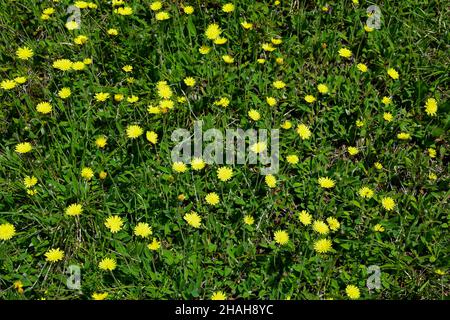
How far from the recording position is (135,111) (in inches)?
120

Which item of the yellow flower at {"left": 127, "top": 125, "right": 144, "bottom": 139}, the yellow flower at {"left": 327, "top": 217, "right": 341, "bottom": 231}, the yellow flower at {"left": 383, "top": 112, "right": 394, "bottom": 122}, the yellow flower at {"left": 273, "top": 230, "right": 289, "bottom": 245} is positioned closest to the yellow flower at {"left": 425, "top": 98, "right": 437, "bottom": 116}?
the yellow flower at {"left": 383, "top": 112, "right": 394, "bottom": 122}

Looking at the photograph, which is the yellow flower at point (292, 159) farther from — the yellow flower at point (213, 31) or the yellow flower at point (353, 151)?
the yellow flower at point (213, 31)

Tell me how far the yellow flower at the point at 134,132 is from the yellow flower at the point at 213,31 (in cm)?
90

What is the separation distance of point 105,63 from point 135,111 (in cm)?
52

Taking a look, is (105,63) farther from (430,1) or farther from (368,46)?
(430,1)

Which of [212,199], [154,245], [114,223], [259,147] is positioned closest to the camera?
[154,245]

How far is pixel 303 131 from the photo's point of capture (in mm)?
2994

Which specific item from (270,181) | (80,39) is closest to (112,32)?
(80,39)

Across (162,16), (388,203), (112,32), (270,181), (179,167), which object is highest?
(162,16)

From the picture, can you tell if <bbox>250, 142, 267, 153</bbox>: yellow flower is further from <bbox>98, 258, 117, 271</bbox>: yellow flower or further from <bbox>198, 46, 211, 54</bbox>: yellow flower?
<bbox>98, 258, 117, 271</bbox>: yellow flower

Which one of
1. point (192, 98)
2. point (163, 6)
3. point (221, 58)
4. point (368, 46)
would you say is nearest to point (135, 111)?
point (192, 98)

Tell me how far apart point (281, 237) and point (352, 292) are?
0.44 meters

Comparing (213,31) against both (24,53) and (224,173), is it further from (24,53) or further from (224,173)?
(24,53)

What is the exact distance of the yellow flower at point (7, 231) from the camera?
2.47 meters
